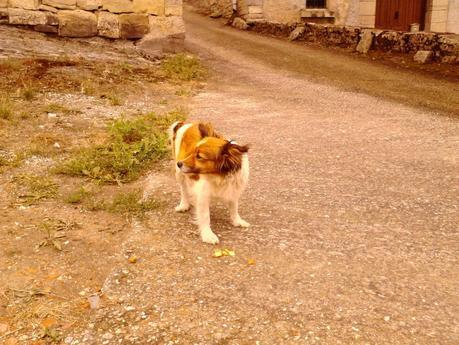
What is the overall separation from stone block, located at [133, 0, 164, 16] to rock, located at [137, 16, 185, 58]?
0.13 metres

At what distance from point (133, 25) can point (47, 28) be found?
1.67 metres

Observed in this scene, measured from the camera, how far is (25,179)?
4.58 meters

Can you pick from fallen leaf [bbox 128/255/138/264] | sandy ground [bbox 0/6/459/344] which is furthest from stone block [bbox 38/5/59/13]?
fallen leaf [bbox 128/255/138/264]

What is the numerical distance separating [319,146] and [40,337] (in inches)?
158

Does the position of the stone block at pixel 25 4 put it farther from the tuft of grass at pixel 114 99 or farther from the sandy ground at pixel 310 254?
the sandy ground at pixel 310 254

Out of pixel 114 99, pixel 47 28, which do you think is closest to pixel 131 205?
pixel 114 99

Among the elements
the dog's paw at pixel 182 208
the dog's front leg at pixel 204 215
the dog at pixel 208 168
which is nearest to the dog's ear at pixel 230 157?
the dog at pixel 208 168

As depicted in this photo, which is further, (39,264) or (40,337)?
(39,264)

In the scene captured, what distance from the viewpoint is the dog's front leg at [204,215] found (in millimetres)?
3498

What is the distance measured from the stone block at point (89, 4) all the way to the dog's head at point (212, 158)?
24.1 ft

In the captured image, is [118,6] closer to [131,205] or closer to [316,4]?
[131,205]

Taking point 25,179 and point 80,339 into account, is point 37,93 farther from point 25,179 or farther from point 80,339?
point 80,339

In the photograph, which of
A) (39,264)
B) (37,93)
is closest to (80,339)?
(39,264)

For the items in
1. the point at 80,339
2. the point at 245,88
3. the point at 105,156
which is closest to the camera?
the point at 80,339
